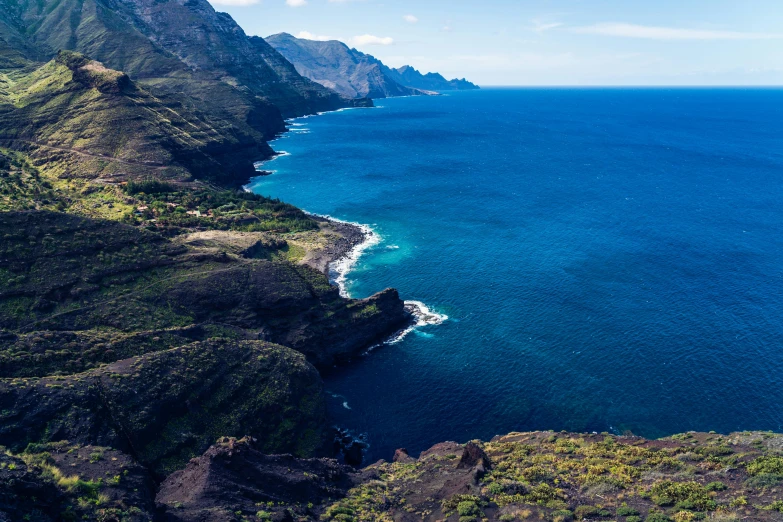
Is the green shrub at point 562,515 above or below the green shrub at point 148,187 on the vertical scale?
below

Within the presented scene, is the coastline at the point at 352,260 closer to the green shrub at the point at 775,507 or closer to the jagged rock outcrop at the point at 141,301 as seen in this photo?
the jagged rock outcrop at the point at 141,301

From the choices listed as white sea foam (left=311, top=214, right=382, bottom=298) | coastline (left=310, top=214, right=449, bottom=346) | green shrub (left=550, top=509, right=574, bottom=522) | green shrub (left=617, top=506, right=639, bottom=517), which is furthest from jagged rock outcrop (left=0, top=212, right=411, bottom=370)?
green shrub (left=617, top=506, right=639, bottom=517)

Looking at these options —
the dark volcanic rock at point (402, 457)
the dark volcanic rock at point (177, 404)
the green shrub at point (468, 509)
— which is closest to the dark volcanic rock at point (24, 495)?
the dark volcanic rock at point (177, 404)

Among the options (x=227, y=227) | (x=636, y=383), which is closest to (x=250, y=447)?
(x=636, y=383)

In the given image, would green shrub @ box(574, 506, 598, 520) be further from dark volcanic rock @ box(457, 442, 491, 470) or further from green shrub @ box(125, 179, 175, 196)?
green shrub @ box(125, 179, 175, 196)

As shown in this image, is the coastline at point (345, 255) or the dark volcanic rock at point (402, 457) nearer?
the dark volcanic rock at point (402, 457)

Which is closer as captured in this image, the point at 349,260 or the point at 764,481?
the point at 764,481

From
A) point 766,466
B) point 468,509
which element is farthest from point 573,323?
point 468,509

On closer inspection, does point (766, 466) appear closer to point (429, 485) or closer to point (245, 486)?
point (429, 485)

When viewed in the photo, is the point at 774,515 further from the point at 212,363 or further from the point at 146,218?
the point at 146,218
